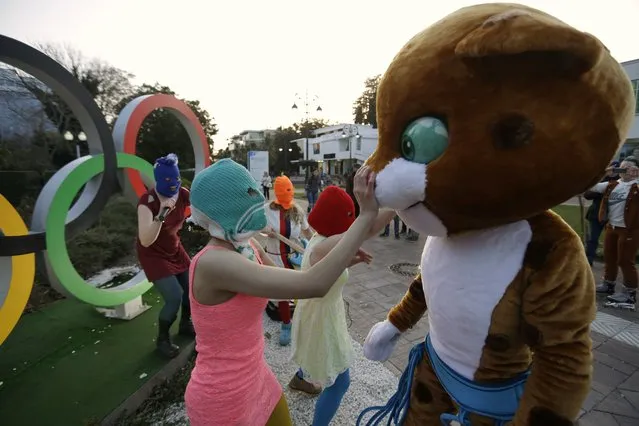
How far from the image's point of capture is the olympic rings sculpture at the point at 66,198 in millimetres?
3107

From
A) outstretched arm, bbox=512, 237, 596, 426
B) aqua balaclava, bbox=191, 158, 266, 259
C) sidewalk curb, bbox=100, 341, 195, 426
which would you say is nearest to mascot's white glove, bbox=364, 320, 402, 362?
outstretched arm, bbox=512, 237, 596, 426

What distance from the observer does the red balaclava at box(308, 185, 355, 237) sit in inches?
87.0

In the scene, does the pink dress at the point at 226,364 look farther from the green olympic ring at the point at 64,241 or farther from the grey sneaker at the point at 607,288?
the grey sneaker at the point at 607,288

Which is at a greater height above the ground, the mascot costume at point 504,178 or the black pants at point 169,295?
the mascot costume at point 504,178

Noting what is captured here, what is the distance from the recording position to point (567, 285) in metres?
1.18

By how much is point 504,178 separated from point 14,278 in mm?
3970

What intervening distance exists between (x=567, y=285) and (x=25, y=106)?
56.5 ft

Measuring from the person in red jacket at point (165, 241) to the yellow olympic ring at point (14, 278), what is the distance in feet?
3.22

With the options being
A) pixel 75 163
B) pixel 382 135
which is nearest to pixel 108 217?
pixel 75 163

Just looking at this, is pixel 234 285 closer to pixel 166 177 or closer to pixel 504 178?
pixel 504 178

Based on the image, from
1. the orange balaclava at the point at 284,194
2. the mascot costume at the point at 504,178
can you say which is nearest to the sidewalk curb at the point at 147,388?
the orange balaclava at the point at 284,194

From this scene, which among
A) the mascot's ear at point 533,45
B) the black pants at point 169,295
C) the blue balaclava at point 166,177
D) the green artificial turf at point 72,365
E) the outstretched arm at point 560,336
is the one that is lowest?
the green artificial turf at point 72,365

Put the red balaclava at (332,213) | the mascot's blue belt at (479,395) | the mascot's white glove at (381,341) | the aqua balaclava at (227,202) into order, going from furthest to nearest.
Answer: the red balaclava at (332,213), the mascot's white glove at (381,341), the aqua balaclava at (227,202), the mascot's blue belt at (479,395)

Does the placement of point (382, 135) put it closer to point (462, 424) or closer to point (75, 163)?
point (462, 424)
